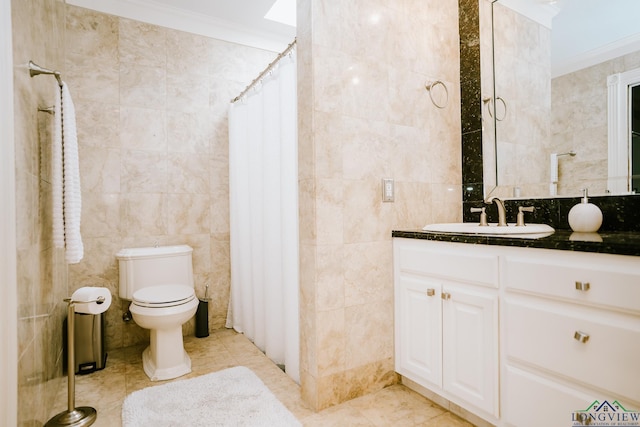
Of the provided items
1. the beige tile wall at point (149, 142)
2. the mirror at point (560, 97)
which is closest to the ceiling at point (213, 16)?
the beige tile wall at point (149, 142)

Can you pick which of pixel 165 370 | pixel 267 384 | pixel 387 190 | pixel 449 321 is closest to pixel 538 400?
pixel 449 321

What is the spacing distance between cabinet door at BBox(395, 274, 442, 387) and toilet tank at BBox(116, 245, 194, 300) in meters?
1.56

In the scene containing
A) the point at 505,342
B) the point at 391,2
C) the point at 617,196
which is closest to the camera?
the point at 505,342

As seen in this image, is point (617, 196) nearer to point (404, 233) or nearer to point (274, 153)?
point (404, 233)

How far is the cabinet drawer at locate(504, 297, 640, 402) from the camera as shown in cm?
98

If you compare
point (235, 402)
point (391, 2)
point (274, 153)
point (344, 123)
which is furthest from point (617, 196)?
point (235, 402)

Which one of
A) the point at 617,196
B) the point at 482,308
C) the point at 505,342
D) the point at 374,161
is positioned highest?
the point at 374,161

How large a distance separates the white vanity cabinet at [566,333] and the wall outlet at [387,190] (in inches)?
25.6

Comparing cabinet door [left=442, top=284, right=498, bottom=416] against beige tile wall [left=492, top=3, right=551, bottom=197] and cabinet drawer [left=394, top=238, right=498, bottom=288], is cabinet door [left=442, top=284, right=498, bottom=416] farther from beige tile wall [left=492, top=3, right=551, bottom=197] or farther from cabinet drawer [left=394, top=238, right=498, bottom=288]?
beige tile wall [left=492, top=3, right=551, bottom=197]

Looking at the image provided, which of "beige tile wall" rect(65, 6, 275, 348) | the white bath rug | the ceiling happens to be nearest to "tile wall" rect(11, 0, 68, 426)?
the white bath rug

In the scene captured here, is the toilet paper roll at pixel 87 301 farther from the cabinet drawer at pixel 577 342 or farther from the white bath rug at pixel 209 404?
the cabinet drawer at pixel 577 342

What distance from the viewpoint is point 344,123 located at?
65.4 inches

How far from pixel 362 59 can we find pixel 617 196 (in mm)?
1363

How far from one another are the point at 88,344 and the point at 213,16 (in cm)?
259
